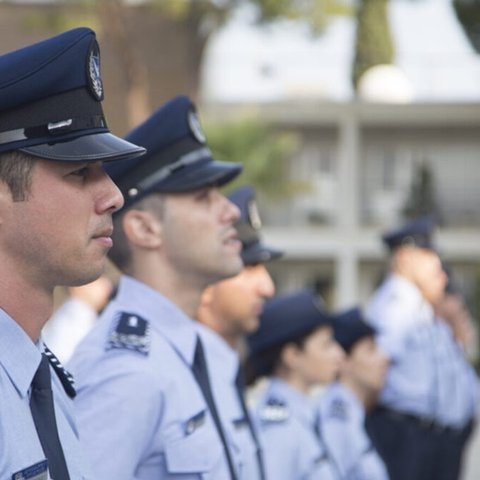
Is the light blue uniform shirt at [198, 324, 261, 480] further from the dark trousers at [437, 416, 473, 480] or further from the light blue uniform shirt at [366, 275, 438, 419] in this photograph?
the dark trousers at [437, 416, 473, 480]

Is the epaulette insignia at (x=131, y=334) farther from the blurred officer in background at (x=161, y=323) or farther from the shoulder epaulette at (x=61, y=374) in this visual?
the shoulder epaulette at (x=61, y=374)

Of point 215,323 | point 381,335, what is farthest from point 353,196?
point 215,323

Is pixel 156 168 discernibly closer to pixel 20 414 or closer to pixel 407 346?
pixel 20 414

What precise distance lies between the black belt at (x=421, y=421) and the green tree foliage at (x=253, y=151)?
14.0 metres

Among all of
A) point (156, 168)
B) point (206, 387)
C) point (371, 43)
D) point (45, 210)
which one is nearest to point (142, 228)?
point (156, 168)

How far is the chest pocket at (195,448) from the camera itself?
133 inches

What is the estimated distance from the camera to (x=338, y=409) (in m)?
6.34

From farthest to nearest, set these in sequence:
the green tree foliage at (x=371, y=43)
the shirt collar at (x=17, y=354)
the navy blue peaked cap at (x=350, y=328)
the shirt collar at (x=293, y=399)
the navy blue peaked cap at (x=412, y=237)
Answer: the green tree foliage at (x=371, y=43), the navy blue peaked cap at (x=412, y=237), the navy blue peaked cap at (x=350, y=328), the shirt collar at (x=293, y=399), the shirt collar at (x=17, y=354)

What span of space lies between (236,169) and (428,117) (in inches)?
1092

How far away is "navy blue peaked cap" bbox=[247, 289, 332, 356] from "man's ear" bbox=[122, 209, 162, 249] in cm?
210

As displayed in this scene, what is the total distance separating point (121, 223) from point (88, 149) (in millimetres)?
1274

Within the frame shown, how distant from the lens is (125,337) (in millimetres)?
3555

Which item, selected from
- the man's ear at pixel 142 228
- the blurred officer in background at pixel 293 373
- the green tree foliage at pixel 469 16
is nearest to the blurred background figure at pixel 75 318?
the blurred officer in background at pixel 293 373

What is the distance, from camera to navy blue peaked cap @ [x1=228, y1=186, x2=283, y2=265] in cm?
530
